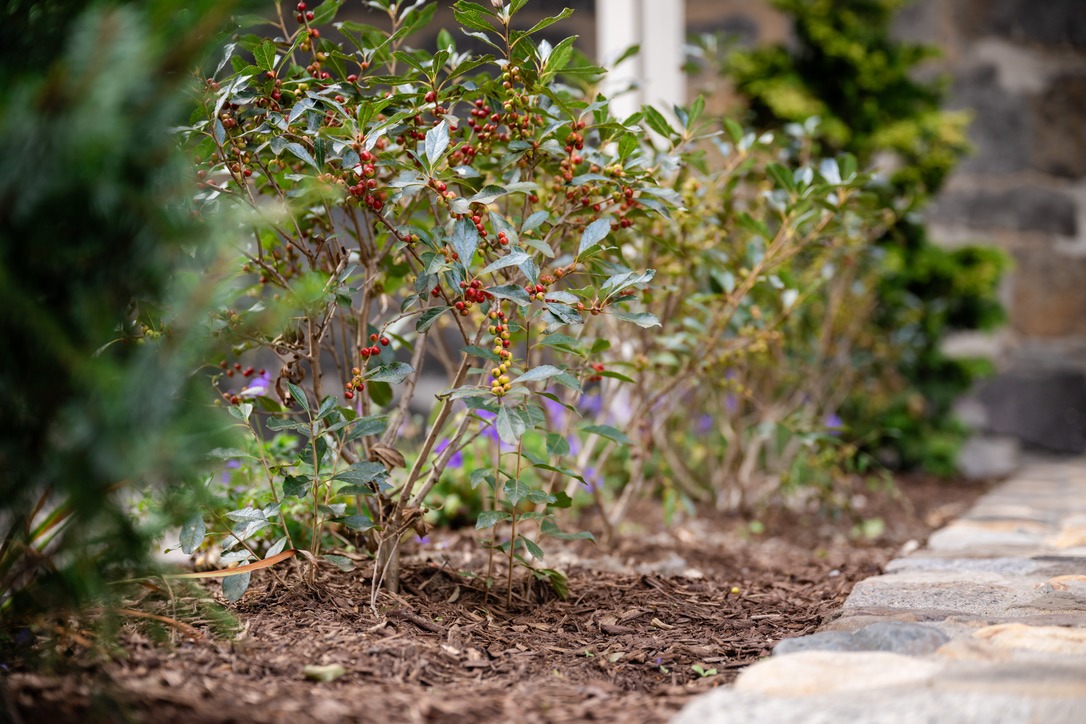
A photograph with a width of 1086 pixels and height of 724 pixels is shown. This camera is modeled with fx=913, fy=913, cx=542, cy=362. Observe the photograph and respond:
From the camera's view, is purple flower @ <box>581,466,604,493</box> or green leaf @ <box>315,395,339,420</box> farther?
purple flower @ <box>581,466,604,493</box>

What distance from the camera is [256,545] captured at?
1840mm

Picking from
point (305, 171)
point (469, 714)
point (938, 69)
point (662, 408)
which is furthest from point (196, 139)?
point (938, 69)

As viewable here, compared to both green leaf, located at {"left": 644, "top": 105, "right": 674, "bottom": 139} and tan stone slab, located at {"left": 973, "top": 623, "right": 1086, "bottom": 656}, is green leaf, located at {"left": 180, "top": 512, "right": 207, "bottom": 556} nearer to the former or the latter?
green leaf, located at {"left": 644, "top": 105, "right": 674, "bottom": 139}

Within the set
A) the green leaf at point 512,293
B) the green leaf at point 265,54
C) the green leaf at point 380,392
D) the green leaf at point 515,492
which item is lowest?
the green leaf at point 515,492

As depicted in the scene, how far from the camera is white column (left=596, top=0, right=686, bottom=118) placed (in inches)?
139

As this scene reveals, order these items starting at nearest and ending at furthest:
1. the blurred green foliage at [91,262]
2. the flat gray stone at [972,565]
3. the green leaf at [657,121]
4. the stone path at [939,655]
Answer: the blurred green foliage at [91,262] → the stone path at [939,655] → the green leaf at [657,121] → the flat gray stone at [972,565]

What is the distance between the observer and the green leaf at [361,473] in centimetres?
142

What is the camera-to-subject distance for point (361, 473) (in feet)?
4.72

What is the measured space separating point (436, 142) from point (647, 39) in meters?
2.50

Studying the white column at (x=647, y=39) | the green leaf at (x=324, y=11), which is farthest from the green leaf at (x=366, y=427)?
the white column at (x=647, y=39)

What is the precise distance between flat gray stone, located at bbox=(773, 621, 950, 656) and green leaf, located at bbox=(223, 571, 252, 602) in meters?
0.81

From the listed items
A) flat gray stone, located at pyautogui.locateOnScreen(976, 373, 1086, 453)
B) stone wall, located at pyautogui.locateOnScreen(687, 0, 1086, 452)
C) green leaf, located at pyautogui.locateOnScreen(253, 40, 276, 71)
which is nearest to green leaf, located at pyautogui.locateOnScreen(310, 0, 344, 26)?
green leaf, located at pyautogui.locateOnScreen(253, 40, 276, 71)

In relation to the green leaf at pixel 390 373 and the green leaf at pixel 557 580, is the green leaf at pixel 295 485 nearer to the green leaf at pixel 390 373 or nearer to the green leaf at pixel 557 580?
the green leaf at pixel 390 373

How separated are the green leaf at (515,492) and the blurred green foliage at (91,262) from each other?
0.59 metres
